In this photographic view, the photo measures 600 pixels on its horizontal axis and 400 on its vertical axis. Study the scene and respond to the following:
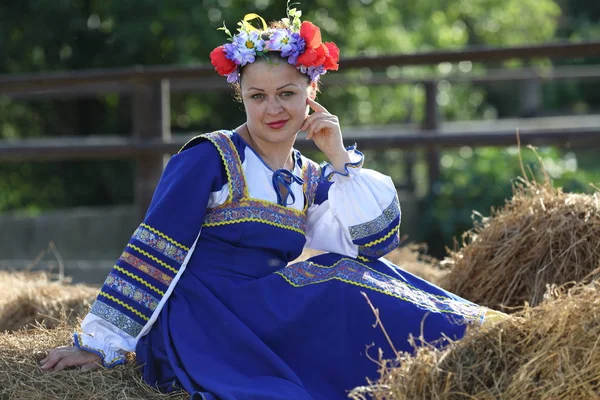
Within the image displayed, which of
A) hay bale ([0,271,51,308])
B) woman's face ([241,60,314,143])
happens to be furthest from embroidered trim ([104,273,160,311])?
hay bale ([0,271,51,308])

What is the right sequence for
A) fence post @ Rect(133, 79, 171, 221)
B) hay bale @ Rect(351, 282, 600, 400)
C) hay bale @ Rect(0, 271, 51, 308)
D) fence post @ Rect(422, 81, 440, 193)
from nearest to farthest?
hay bale @ Rect(351, 282, 600, 400) → hay bale @ Rect(0, 271, 51, 308) → fence post @ Rect(133, 79, 171, 221) → fence post @ Rect(422, 81, 440, 193)

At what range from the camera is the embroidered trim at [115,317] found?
2.66 meters

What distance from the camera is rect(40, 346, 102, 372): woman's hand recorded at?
2668mm

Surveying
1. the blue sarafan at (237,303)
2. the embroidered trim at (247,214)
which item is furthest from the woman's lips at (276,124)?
the embroidered trim at (247,214)

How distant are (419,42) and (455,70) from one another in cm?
288

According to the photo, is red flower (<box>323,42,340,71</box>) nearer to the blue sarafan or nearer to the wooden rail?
the blue sarafan

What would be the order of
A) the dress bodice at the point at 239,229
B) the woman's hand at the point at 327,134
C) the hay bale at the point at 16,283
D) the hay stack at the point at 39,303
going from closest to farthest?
the dress bodice at the point at 239,229, the woman's hand at the point at 327,134, the hay stack at the point at 39,303, the hay bale at the point at 16,283

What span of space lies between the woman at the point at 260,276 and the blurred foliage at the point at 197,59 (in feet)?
12.6

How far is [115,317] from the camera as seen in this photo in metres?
2.67

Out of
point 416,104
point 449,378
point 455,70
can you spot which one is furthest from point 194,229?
point 455,70

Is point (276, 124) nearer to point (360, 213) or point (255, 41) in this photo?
point (255, 41)

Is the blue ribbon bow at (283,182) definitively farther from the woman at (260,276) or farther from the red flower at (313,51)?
the red flower at (313,51)

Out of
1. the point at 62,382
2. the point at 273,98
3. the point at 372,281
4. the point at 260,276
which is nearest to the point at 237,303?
the point at 260,276

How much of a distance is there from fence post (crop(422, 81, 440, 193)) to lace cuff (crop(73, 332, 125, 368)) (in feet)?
14.6
